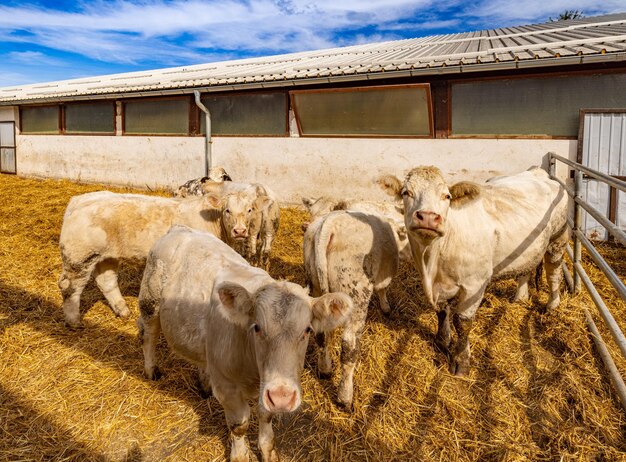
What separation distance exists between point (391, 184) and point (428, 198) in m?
0.50

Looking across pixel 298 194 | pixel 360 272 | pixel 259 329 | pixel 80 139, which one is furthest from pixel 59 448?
pixel 80 139

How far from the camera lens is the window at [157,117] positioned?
518 inches

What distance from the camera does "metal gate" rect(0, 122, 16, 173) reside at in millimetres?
18062

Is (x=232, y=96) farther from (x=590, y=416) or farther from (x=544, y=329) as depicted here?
(x=590, y=416)

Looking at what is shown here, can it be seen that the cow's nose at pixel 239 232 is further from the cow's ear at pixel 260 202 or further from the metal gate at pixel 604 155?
the metal gate at pixel 604 155

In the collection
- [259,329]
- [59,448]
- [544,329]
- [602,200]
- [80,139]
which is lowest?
[59,448]

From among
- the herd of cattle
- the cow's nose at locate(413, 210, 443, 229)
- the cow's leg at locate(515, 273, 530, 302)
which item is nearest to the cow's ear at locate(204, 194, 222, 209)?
the herd of cattle

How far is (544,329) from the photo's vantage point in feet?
16.1

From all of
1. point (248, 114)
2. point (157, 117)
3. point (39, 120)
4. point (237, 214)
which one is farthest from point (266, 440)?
point (39, 120)

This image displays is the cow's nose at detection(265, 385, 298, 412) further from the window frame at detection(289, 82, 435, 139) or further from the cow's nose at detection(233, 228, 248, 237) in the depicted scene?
the window frame at detection(289, 82, 435, 139)

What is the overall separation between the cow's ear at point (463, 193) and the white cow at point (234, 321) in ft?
6.11

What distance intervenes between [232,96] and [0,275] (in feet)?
25.0

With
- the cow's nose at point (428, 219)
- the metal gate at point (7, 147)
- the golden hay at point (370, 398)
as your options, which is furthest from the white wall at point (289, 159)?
the cow's nose at point (428, 219)

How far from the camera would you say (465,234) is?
4.04 meters
